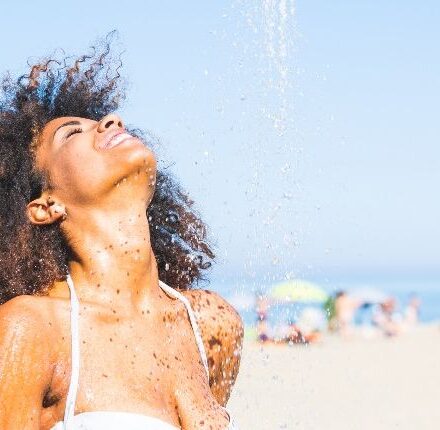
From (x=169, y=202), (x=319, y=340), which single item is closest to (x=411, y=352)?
(x=319, y=340)

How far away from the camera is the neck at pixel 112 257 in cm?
340

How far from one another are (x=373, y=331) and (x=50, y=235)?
22827 millimetres

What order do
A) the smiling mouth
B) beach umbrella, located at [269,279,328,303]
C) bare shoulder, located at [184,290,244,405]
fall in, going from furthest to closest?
beach umbrella, located at [269,279,328,303]
bare shoulder, located at [184,290,244,405]
the smiling mouth

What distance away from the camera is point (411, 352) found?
2183 cm

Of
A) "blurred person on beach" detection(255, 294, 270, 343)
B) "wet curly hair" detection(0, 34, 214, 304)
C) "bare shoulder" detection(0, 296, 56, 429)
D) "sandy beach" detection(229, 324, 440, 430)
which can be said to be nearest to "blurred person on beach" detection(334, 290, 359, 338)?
"sandy beach" detection(229, 324, 440, 430)

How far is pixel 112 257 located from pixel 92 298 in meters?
0.15

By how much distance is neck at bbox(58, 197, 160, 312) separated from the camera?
134 inches

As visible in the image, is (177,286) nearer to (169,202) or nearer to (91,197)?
(169,202)

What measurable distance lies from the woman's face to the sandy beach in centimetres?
590

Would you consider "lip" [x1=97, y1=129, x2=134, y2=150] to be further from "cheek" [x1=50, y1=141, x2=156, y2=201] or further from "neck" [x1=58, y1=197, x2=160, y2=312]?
"neck" [x1=58, y1=197, x2=160, y2=312]

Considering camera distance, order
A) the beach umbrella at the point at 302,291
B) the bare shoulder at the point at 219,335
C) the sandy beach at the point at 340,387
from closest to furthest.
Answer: the bare shoulder at the point at 219,335 → the sandy beach at the point at 340,387 → the beach umbrella at the point at 302,291

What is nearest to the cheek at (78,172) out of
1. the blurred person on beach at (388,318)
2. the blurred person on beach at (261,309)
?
the blurred person on beach at (261,309)

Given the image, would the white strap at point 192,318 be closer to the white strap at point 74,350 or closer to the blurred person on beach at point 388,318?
the white strap at point 74,350

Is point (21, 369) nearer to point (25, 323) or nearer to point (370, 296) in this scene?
point (25, 323)
